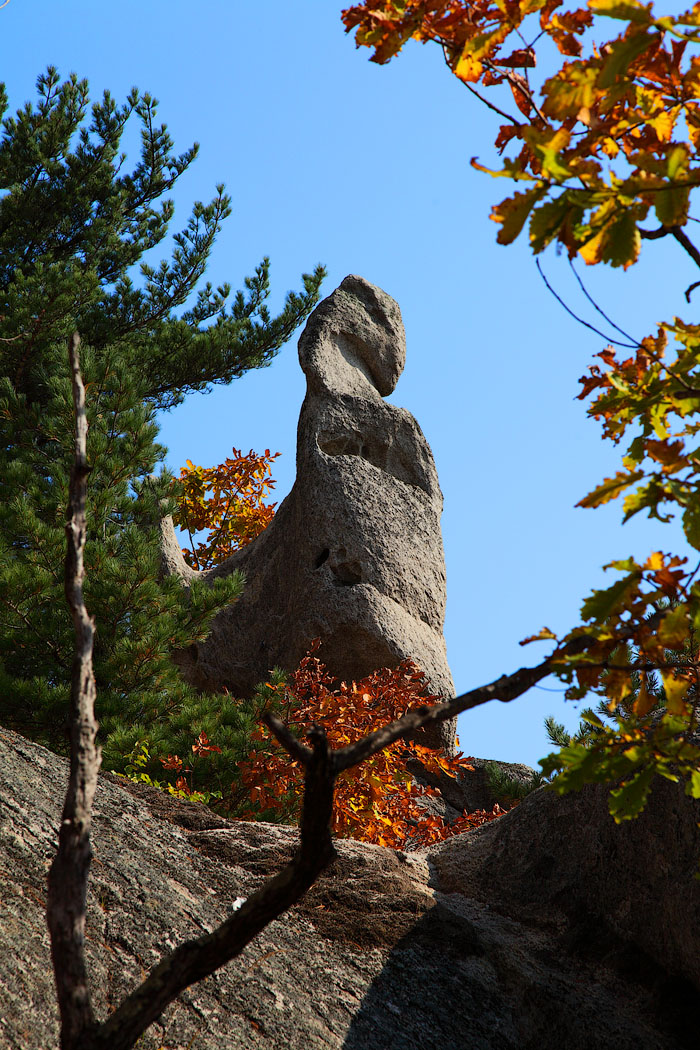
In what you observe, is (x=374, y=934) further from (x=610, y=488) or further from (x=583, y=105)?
(x=583, y=105)

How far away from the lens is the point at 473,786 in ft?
29.0

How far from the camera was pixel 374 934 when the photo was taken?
335cm

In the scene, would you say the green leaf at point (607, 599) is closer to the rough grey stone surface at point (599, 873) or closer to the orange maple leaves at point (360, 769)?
the rough grey stone surface at point (599, 873)

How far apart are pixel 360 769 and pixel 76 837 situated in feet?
11.8

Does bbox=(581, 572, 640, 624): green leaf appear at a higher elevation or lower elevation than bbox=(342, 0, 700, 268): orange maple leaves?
lower

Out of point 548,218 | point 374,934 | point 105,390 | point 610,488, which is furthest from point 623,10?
point 105,390

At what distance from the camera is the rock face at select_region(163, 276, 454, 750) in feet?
27.4

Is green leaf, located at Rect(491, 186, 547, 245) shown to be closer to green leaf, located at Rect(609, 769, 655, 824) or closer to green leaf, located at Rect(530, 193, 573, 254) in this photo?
green leaf, located at Rect(530, 193, 573, 254)

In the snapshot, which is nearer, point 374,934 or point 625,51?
point 625,51

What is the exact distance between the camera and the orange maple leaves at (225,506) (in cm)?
1339

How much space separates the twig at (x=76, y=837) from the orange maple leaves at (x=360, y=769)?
11.0 feet

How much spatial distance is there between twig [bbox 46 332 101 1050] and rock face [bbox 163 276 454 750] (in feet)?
20.7

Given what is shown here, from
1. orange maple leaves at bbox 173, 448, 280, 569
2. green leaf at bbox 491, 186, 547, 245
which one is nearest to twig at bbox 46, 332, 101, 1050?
green leaf at bbox 491, 186, 547, 245

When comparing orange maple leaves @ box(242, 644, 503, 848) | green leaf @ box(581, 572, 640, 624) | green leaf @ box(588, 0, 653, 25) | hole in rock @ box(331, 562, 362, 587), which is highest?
hole in rock @ box(331, 562, 362, 587)
